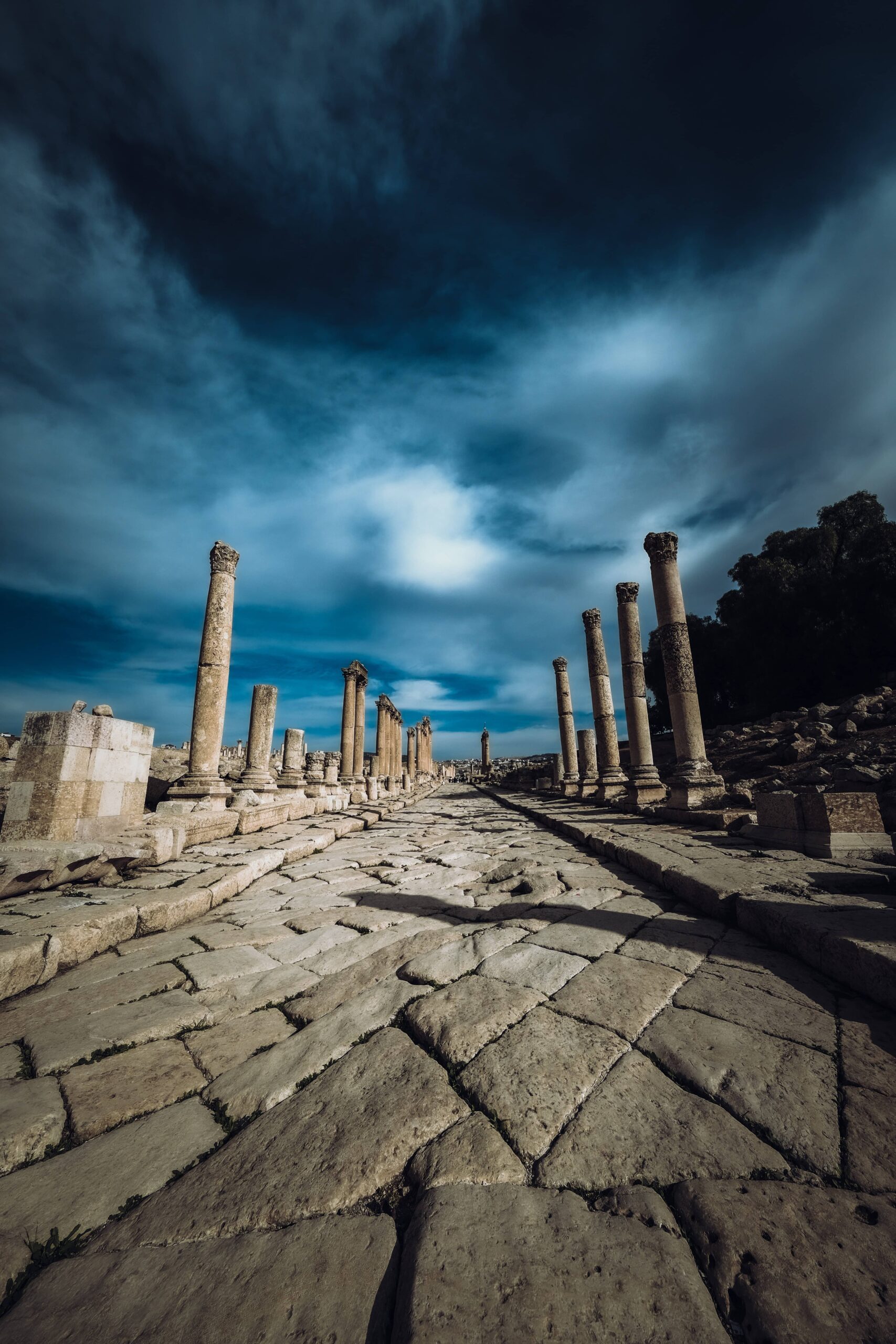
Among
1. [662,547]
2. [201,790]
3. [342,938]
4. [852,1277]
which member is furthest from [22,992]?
[662,547]

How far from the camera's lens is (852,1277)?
105 cm

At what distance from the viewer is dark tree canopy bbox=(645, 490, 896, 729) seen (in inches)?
1014

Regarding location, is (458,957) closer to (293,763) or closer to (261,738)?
(261,738)

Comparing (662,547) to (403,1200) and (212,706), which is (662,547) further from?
(403,1200)

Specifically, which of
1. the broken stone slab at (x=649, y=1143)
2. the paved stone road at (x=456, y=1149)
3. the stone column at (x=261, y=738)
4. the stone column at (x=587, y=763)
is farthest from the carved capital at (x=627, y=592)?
the broken stone slab at (x=649, y=1143)

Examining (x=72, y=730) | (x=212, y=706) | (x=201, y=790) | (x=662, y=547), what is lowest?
(x=201, y=790)

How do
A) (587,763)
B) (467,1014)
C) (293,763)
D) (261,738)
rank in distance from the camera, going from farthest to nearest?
(587,763)
(293,763)
(261,738)
(467,1014)

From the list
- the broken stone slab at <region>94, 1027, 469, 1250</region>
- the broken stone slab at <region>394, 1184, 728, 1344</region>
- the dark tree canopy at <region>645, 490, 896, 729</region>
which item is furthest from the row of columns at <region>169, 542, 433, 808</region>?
the dark tree canopy at <region>645, 490, 896, 729</region>

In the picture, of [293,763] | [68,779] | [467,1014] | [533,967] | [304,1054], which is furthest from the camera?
[293,763]

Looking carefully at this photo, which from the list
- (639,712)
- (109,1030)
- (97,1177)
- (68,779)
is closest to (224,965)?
(109,1030)

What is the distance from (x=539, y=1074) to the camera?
1757 mm

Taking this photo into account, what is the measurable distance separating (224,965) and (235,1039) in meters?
0.87

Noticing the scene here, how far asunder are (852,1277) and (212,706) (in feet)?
33.6

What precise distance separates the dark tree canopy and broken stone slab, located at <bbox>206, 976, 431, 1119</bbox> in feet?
102
